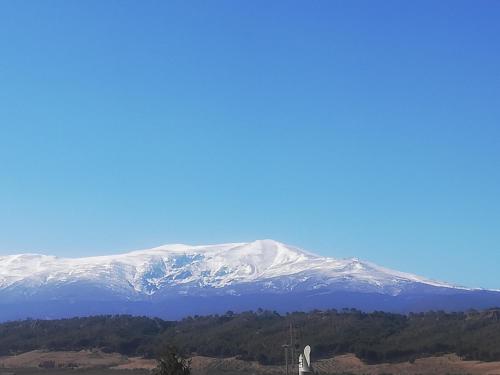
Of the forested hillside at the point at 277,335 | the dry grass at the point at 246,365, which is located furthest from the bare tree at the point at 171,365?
the forested hillside at the point at 277,335

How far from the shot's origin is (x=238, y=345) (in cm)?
11181

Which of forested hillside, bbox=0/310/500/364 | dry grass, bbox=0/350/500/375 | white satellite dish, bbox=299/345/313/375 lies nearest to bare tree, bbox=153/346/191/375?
white satellite dish, bbox=299/345/313/375

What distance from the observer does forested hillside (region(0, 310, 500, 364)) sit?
98188mm

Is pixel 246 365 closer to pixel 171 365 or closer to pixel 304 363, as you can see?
pixel 171 365

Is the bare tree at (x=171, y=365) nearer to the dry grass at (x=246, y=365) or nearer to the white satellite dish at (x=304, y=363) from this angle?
the white satellite dish at (x=304, y=363)

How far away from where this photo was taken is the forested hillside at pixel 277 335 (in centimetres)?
9819

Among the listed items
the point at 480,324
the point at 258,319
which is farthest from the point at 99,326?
the point at 480,324

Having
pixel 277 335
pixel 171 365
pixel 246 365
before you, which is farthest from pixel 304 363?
pixel 277 335

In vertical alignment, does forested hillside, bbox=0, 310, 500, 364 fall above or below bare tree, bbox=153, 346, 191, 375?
above

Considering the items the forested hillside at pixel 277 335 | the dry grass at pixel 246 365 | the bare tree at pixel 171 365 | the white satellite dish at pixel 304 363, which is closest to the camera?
the white satellite dish at pixel 304 363

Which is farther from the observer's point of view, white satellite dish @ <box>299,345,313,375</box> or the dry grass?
the dry grass

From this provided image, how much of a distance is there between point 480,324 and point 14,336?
238ft

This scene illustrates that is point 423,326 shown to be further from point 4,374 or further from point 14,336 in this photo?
point 14,336

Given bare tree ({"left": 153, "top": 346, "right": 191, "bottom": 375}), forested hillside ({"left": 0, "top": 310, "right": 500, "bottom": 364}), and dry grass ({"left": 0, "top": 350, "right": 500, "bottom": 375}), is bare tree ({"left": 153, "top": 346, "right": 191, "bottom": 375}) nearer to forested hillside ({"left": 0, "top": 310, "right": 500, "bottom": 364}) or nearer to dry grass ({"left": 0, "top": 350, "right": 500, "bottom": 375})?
dry grass ({"left": 0, "top": 350, "right": 500, "bottom": 375})
